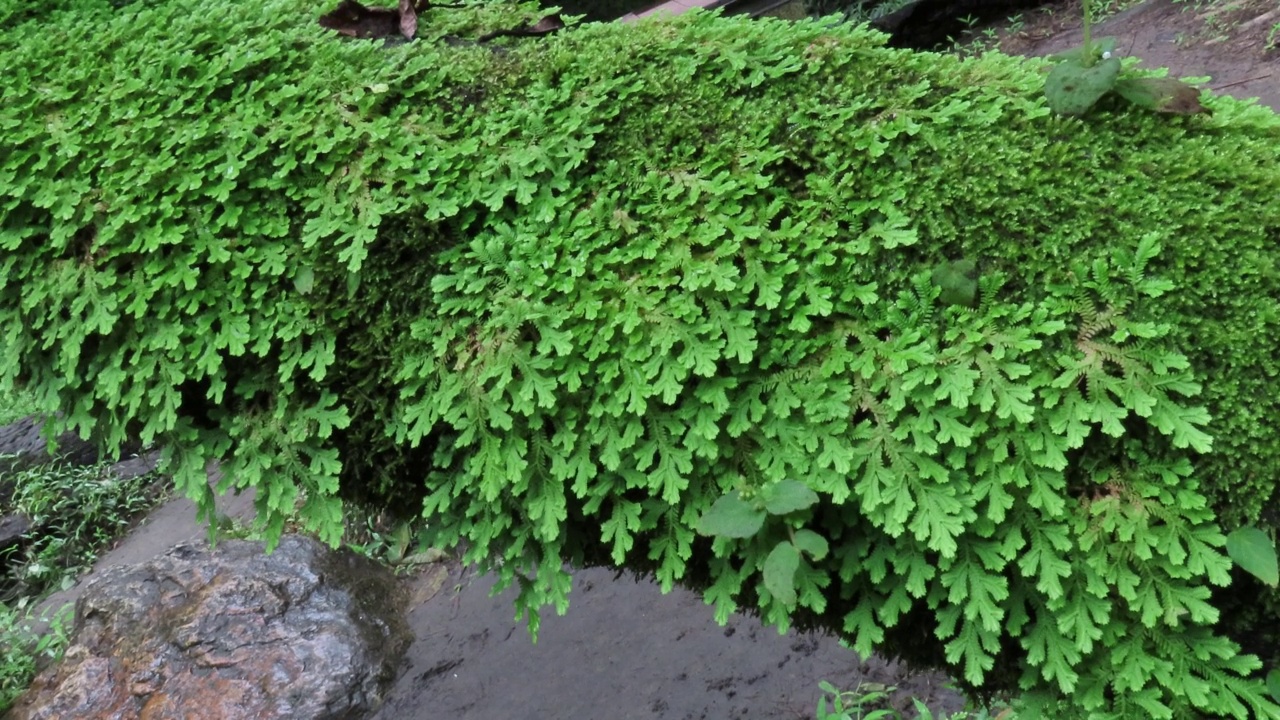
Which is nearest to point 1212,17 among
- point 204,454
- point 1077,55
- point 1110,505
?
point 1077,55

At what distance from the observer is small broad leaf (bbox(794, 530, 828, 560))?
176 cm

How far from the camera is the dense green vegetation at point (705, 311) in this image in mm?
1673

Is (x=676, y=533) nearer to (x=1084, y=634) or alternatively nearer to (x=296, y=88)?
(x=1084, y=634)

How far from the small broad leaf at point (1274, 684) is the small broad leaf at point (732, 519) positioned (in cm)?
94

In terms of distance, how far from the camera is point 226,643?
5.09m

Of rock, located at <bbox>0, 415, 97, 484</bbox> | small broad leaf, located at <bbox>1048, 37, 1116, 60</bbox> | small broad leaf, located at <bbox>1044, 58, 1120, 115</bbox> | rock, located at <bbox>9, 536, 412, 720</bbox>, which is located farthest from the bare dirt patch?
rock, located at <bbox>0, 415, 97, 484</bbox>

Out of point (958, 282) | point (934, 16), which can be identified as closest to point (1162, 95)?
point (958, 282)

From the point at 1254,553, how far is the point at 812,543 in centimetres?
73

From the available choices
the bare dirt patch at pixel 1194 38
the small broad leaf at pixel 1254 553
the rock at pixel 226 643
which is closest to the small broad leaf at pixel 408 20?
the small broad leaf at pixel 1254 553

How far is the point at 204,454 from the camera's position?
7.39 feet

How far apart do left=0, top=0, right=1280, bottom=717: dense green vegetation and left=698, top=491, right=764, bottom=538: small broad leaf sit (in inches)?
0.4

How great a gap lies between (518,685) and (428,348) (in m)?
3.54

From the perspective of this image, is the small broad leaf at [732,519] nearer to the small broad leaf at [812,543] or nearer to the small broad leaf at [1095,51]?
the small broad leaf at [812,543]

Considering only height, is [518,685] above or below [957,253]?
below
